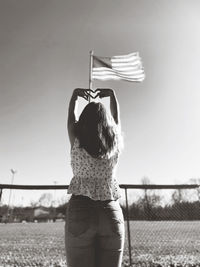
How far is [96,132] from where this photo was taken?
1539 millimetres

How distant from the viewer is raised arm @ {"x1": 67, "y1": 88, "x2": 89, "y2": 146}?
67.9 inches

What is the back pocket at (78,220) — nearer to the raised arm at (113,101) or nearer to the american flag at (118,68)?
the raised arm at (113,101)

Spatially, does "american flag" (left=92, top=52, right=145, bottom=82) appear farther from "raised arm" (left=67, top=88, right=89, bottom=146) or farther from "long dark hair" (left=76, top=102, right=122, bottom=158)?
"long dark hair" (left=76, top=102, right=122, bottom=158)

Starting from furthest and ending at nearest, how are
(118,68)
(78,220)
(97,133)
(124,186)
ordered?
(118,68) < (124,186) < (97,133) < (78,220)

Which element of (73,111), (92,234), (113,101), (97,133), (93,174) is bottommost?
(92,234)

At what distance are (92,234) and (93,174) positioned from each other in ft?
1.26

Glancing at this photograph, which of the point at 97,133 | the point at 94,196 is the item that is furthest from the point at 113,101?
the point at 94,196

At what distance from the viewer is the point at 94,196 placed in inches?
56.3

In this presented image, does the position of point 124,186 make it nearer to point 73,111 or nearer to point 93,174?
point 73,111

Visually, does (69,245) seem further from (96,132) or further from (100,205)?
(96,132)

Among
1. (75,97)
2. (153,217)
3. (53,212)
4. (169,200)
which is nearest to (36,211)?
(53,212)

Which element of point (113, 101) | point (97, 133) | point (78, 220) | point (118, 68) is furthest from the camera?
point (118, 68)

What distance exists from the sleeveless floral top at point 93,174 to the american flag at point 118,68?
6031 mm

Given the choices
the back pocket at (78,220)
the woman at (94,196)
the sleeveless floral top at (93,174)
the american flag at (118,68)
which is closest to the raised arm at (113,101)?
the woman at (94,196)
